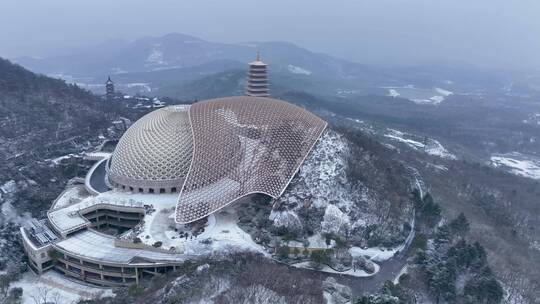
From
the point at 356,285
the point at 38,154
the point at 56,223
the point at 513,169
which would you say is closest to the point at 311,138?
the point at 356,285

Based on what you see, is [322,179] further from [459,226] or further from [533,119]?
[533,119]

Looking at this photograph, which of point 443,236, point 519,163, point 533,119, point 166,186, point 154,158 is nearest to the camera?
point 443,236

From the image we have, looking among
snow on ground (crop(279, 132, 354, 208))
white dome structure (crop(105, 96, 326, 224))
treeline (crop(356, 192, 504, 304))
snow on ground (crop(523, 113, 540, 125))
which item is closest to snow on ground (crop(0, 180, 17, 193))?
white dome structure (crop(105, 96, 326, 224))

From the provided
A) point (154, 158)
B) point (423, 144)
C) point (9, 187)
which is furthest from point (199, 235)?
point (423, 144)

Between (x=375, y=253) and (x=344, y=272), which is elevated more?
(x=375, y=253)

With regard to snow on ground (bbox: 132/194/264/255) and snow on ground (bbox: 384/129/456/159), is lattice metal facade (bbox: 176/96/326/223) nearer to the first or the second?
snow on ground (bbox: 132/194/264/255)

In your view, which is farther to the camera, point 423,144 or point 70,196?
point 423,144

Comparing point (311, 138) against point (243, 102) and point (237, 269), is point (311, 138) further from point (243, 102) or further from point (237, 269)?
point (237, 269)
